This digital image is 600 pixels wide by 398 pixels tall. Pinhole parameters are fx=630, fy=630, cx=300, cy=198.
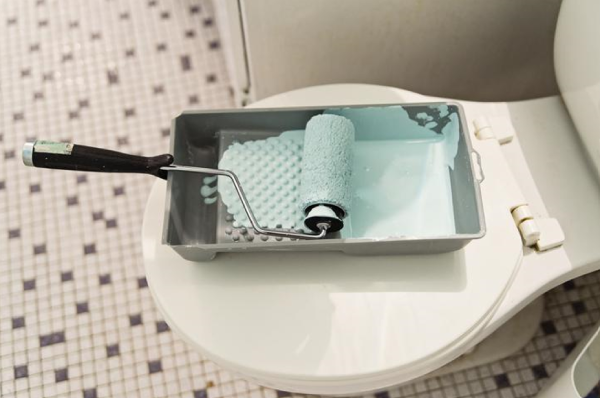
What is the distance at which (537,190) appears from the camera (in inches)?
33.4

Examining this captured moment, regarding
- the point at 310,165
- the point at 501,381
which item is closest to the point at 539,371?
the point at 501,381

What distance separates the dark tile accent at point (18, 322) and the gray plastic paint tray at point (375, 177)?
1.80ft

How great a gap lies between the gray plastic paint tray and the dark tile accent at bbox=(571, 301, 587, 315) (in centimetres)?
53

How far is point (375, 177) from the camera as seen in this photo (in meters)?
0.82

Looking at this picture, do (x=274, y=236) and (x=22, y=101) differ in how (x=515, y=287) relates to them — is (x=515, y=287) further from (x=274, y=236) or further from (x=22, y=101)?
(x=22, y=101)

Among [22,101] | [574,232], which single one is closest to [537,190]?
[574,232]

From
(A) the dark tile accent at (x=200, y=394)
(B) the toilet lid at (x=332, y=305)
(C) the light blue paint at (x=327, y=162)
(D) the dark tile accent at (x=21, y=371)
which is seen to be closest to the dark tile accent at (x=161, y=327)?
(A) the dark tile accent at (x=200, y=394)

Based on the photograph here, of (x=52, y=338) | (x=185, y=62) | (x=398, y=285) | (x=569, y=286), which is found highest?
(x=185, y=62)

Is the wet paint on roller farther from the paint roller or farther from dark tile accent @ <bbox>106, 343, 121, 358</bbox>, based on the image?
dark tile accent @ <bbox>106, 343, 121, 358</bbox>

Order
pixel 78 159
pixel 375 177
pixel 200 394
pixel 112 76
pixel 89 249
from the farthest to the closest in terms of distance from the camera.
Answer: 1. pixel 112 76
2. pixel 89 249
3. pixel 200 394
4. pixel 375 177
5. pixel 78 159

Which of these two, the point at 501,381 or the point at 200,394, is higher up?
the point at 200,394

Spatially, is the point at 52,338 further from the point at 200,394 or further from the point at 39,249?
the point at 200,394

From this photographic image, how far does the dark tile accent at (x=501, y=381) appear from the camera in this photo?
1.11 meters

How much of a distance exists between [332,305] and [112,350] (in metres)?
0.56
